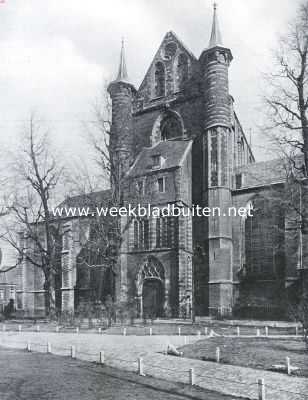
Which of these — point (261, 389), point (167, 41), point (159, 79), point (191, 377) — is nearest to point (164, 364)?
point (191, 377)

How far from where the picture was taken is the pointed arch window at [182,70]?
129 ft

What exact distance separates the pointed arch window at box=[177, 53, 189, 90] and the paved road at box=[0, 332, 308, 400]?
77.9 feet

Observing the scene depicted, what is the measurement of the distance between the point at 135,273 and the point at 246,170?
12.2 m

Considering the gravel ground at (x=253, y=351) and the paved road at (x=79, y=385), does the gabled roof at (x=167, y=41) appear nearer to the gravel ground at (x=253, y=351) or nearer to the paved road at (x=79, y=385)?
the gravel ground at (x=253, y=351)

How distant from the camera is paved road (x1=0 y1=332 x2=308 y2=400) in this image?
11.2 metres

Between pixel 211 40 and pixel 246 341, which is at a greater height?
pixel 211 40

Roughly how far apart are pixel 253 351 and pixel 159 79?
30.2m

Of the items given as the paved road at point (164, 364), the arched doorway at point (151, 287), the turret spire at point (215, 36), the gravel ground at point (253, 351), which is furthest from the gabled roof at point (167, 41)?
the gravel ground at point (253, 351)

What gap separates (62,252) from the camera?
42781mm

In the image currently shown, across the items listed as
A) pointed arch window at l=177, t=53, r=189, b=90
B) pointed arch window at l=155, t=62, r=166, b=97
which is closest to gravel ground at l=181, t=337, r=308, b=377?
pointed arch window at l=177, t=53, r=189, b=90

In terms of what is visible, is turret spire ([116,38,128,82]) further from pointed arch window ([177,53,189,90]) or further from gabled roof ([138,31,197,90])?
pointed arch window ([177,53,189,90])

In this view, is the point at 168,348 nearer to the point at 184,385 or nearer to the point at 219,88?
the point at 184,385

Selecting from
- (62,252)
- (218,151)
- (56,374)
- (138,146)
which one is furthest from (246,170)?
(56,374)

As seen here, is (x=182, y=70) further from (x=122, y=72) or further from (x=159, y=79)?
(x=122, y=72)
